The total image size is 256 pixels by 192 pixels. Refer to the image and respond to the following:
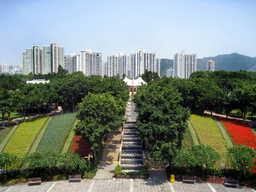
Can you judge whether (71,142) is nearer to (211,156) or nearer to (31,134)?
(31,134)

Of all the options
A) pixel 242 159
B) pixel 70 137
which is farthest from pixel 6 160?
pixel 242 159

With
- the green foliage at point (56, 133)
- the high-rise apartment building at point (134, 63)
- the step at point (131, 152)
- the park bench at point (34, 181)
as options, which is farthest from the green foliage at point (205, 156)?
the high-rise apartment building at point (134, 63)

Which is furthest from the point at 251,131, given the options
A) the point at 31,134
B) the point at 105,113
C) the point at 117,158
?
the point at 31,134

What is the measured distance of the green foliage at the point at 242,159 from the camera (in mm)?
13336

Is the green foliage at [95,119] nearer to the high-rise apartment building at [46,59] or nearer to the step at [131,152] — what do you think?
the step at [131,152]

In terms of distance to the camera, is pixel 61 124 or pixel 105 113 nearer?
pixel 105 113

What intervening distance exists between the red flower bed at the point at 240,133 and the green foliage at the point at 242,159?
4948 mm

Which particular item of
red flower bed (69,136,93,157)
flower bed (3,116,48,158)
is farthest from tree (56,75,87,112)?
red flower bed (69,136,93,157)

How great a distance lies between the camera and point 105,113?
15.5m

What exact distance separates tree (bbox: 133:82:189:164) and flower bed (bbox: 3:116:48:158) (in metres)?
11.4

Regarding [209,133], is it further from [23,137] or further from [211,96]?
[23,137]

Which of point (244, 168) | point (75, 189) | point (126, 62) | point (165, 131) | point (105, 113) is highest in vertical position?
point (126, 62)

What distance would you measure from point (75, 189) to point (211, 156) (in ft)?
31.4

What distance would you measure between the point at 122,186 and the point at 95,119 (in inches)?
205
